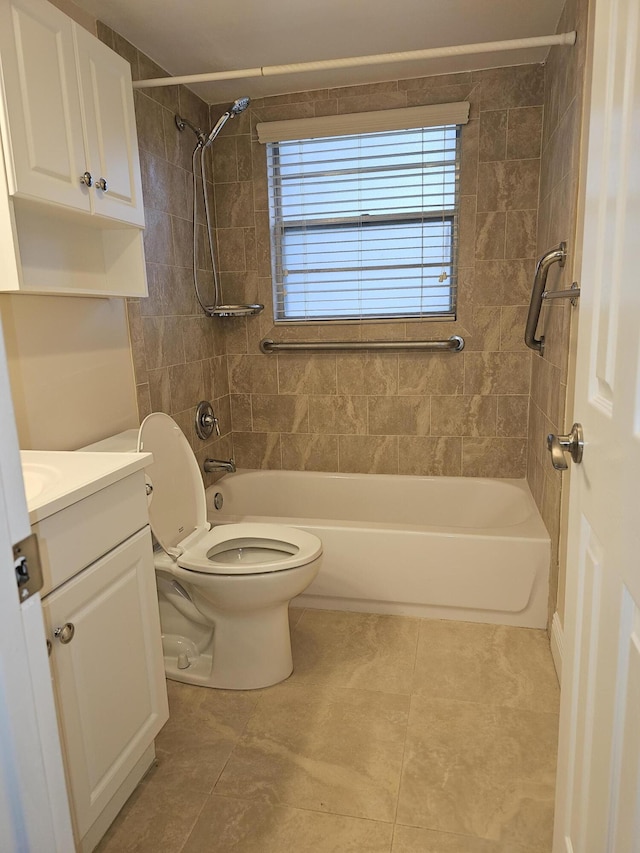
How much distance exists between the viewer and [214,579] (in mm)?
1861

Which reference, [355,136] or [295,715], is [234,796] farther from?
[355,136]

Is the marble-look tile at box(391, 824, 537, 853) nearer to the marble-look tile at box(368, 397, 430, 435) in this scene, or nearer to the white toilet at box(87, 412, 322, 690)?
the white toilet at box(87, 412, 322, 690)

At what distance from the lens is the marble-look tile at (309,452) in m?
3.15

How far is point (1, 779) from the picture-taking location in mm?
603

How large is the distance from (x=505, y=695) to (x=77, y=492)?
1.51m

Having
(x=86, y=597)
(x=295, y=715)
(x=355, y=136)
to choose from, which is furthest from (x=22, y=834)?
(x=355, y=136)

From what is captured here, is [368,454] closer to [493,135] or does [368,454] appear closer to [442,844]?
[493,135]

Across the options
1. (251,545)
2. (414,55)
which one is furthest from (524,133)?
(251,545)

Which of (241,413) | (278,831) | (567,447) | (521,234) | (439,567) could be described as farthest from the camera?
(241,413)

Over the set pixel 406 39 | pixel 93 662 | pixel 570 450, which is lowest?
pixel 93 662

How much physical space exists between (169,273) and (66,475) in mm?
1459

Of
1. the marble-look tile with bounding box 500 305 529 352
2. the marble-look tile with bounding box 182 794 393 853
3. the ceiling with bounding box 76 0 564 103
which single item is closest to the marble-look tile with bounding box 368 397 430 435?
the marble-look tile with bounding box 500 305 529 352

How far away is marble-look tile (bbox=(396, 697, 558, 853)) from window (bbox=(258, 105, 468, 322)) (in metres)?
1.80

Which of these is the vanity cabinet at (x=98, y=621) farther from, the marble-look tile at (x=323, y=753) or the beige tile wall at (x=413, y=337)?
the beige tile wall at (x=413, y=337)
